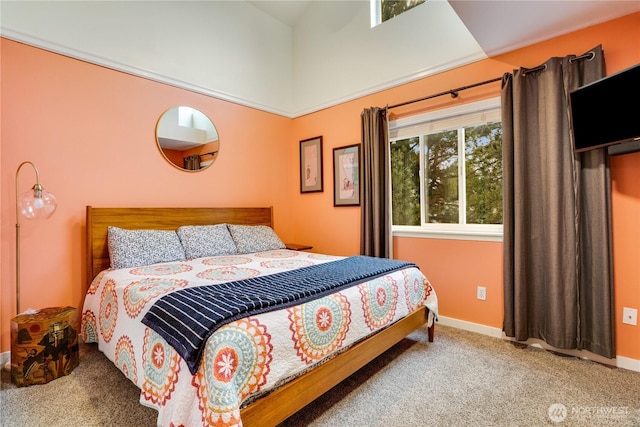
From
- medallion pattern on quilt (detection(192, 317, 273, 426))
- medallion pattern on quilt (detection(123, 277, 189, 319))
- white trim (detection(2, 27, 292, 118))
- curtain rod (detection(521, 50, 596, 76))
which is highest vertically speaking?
white trim (detection(2, 27, 292, 118))

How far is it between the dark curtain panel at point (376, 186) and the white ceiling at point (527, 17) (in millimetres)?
1125

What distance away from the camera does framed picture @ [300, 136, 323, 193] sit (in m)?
3.99

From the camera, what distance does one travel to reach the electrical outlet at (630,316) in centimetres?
211

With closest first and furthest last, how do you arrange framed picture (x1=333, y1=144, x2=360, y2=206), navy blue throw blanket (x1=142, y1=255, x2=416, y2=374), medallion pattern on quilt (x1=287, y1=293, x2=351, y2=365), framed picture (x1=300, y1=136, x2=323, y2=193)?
navy blue throw blanket (x1=142, y1=255, x2=416, y2=374) < medallion pattern on quilt (x1=287, y1=293, x2=351, y2=365) < framed picture (x1=333, y1=144, x2=360, y2=206) < framed picture (x1=300, y1=136, x2=323, y2=193)

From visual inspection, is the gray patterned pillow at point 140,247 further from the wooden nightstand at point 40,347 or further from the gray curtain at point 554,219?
the gray curtain at point 554,219

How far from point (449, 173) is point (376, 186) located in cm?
71

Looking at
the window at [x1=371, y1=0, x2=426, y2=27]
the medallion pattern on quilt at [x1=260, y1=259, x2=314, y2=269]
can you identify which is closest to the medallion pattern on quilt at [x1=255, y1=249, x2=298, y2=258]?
the medallion pattern on quilt at [x1=260, y1=259, x2=314, y2=269]

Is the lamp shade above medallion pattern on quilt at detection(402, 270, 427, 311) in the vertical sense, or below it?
above

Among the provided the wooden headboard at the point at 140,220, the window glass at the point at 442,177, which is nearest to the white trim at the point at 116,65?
the wooden headboard at the point at 140,220

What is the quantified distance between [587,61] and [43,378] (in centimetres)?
419

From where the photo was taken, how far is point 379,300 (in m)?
2.02

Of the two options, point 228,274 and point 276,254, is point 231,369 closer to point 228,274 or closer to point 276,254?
point 228,274

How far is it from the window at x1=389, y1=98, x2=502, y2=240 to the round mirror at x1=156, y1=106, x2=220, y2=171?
78.3 inches

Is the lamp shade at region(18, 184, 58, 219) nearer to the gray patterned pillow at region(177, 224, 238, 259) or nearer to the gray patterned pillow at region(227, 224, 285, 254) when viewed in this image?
the gray patterned pillow at region(177, 224, 238, 259)
